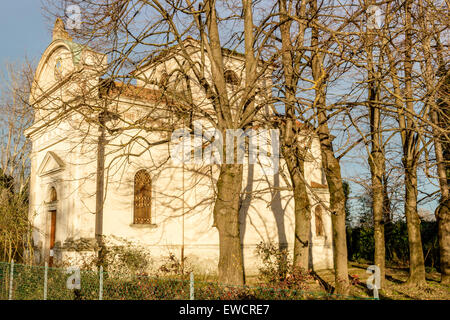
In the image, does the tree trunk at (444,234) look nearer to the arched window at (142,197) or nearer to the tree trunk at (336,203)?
the tree trunk at (336,203)

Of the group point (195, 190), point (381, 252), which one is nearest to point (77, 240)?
point (195, 190)

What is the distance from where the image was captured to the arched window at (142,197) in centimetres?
1468

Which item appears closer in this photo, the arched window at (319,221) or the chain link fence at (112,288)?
the chain link fence at (112,288)

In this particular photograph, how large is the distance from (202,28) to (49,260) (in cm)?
1047

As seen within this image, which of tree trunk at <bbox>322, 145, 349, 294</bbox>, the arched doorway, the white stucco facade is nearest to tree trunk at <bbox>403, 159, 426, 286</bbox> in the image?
the white stucco facade

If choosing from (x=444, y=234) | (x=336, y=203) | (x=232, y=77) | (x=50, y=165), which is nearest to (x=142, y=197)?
(x=50, y=165)

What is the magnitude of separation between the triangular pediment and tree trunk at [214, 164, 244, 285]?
23.4ft

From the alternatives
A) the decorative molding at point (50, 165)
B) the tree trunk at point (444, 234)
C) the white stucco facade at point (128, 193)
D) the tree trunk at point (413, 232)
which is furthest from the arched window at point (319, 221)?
the decorative molding at point (50, 165)

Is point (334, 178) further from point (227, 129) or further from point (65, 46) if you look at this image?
point (65, 46)

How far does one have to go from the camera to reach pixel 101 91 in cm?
1105

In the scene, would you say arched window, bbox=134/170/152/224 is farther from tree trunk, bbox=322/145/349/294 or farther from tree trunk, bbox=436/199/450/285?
tree trunk, bbox=436/199/450/285

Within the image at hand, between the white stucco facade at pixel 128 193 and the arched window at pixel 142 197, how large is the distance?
0.19 metres

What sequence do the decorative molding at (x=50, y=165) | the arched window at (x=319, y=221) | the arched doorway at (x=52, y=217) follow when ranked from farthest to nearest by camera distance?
1. the arched window at (x=319, y=221)
2. the arched doorway at (x=52, y=217)
3. the decorative molding at (x=50, y=165)

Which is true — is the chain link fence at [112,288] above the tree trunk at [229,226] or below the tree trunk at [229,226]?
below
